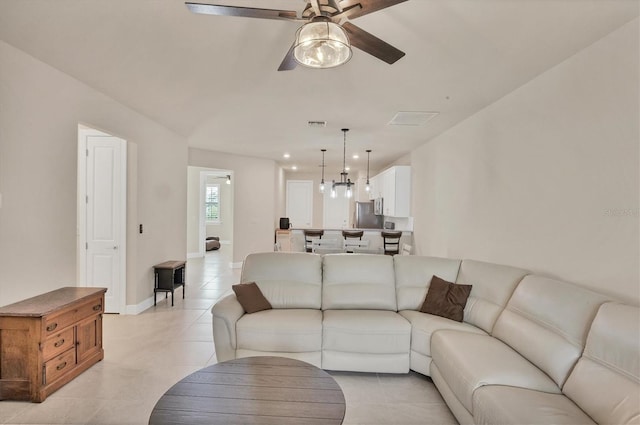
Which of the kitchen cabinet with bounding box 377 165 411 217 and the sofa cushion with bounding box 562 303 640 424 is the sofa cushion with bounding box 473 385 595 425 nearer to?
the sofa cushion with bounding box 562 303 640 424

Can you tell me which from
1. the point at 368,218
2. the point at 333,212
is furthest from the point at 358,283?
the point at 333,212

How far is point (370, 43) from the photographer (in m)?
1.89

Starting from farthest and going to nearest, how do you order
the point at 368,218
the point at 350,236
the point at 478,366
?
1. the point at 368,218
2. the point at 350,236
3. the point at 478,366

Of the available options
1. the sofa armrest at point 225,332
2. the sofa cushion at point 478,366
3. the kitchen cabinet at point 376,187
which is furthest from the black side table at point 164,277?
the kitchen cabinet at point 376,187

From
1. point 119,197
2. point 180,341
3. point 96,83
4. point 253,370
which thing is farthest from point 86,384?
point 96,83

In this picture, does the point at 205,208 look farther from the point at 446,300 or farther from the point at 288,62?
the point at 288,62

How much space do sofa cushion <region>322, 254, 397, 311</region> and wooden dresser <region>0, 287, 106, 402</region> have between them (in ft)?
7.27

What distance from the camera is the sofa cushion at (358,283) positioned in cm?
332

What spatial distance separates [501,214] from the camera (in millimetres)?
3605

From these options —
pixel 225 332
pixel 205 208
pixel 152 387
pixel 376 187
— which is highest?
pixel 376 187

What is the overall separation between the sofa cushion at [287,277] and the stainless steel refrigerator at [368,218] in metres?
5.71

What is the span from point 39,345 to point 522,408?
3208mm

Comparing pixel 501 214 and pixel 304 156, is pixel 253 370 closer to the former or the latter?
pixel 501 214

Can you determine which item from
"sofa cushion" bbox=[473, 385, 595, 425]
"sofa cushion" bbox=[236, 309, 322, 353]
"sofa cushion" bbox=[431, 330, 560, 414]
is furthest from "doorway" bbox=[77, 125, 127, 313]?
"sofa cushion" bbox=[473, 385, 595, 425]
